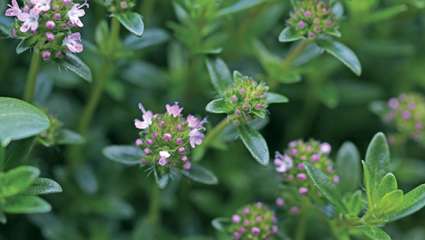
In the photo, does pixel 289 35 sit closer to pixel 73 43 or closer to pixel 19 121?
pixel 73 43

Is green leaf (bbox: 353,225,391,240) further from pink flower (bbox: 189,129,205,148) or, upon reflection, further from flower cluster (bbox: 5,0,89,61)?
flower cluster (bbox: 5,0,89,61)

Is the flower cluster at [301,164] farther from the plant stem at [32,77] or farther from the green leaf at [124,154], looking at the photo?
the plant stem at [32,77]

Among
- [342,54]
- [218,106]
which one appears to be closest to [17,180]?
[218,106]

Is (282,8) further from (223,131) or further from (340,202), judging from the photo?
(340,202)

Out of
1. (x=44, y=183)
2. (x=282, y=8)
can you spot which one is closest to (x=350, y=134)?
(x=282, y=8)

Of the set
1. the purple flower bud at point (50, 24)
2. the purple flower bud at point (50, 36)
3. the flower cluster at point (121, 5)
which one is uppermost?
the purple flower bud at point (50, 24)

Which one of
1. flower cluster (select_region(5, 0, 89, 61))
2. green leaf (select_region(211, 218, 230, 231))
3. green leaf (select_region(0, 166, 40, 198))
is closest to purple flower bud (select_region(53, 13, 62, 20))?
flower cluster (select_region(5, 0, 89, 61))

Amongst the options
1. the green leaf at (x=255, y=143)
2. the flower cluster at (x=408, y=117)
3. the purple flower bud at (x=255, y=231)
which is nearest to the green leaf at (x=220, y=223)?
the purple flower bud at (x=255, y=231)
